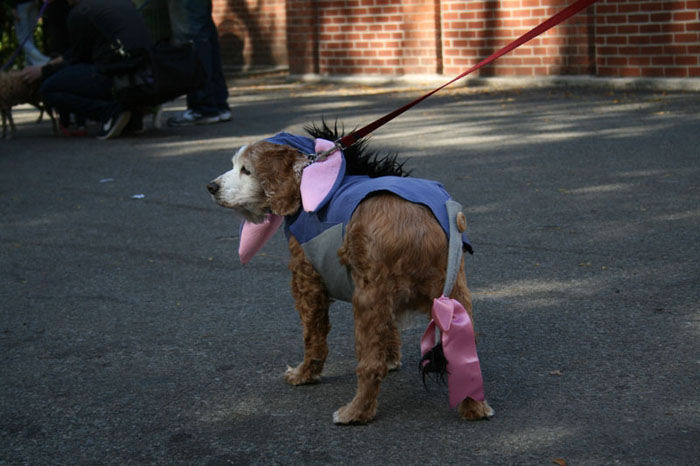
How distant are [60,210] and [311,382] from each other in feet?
14.4

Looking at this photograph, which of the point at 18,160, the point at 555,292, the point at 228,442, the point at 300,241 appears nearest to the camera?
the point at 228,442

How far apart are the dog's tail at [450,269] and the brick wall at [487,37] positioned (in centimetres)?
925

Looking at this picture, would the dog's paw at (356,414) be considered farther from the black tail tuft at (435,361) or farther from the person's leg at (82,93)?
the person's leg at (82,93)

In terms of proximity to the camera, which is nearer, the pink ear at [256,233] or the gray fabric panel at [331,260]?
the gray fabric panel at [331,260]

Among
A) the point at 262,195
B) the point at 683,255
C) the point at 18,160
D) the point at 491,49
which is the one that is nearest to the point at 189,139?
the point at 18,160

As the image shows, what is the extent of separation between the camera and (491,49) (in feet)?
46.6

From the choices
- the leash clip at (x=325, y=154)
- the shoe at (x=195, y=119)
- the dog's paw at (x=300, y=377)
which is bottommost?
the dog's paw at (x=300, y=377)

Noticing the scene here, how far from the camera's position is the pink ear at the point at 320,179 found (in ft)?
12.0

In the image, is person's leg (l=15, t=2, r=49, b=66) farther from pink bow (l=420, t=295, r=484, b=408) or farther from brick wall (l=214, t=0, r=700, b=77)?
pink bow (l=420, t=295, r=484, b=408)

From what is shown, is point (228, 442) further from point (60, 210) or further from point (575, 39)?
point (575, 39)

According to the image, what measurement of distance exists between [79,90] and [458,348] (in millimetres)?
8469

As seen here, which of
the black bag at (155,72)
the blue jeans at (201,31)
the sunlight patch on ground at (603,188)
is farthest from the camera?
the blue jeans at (201,31)

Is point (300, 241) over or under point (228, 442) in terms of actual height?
over

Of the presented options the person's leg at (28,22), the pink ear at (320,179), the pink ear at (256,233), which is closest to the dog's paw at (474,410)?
the pink ear at (320,179)
